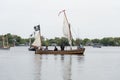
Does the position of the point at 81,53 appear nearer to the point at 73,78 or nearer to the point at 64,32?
the point at 64,32

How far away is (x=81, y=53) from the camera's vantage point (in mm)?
96250

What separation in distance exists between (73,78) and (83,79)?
904 millimetres

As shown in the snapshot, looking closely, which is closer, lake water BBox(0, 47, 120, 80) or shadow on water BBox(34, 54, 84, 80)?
shadow on water BBox(34, 54, 84, 80)

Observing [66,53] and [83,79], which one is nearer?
[83,79]

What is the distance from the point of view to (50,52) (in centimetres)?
9744

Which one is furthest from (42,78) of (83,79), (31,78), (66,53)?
(66,53)

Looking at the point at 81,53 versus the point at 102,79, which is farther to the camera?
the point at 81,53

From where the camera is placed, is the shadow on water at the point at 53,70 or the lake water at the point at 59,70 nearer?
the shadow on water at the point at 53,70

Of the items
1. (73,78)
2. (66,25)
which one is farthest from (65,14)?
(73,78)

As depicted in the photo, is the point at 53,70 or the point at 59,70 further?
the point at 53,70

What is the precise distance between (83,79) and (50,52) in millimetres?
62337

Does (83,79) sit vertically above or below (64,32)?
below

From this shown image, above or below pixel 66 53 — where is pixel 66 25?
above

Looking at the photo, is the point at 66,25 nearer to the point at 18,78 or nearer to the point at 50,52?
the point at 50,52
